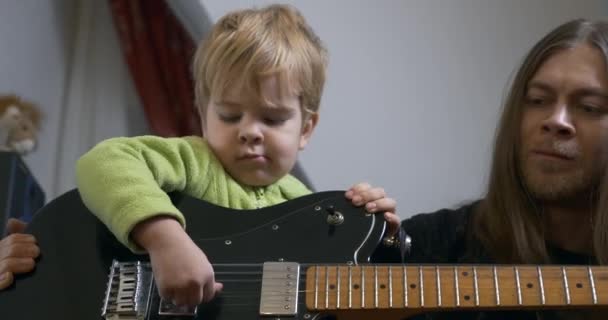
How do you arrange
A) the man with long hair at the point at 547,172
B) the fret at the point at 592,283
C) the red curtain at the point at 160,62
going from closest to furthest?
the fret at the point at 592,283 < the man with long hair at the point at 547,172 < the red curtain at the point at 160,62

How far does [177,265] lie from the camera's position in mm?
916

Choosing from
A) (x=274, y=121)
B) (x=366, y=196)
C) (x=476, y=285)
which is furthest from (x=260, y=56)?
(x=476, y=285)

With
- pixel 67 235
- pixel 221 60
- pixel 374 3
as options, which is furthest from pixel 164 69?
pixel 67 235

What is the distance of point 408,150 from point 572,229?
734 mm

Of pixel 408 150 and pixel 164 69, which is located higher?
pixel 164 69

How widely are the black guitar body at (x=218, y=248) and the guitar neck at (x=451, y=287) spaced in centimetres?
4

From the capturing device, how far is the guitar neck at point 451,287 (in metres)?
0.86

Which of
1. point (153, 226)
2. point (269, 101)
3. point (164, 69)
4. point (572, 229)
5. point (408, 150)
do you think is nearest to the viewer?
point (153, 226)

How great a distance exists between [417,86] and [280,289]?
4.02 feet

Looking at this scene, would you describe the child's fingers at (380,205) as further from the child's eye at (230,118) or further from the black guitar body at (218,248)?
the child's eye at (230,118)

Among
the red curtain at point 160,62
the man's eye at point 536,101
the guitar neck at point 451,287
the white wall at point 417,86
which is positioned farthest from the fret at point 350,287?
the red curtain at point 160,62

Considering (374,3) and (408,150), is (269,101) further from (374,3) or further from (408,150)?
(374,3)

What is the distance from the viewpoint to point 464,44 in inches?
82.8

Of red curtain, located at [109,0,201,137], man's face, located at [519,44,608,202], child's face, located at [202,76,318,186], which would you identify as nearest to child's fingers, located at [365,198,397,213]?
child's face, located at [202,76,318,186]
